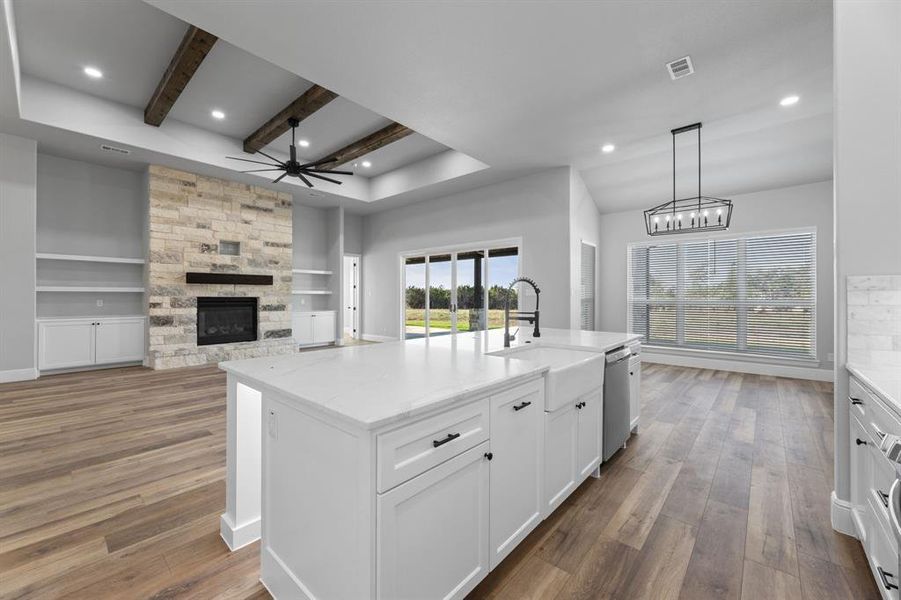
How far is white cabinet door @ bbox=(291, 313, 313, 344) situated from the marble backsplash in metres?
8.00

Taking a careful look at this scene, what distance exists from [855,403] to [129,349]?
8.13 meters

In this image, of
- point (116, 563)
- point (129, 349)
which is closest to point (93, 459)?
point (116, 563)

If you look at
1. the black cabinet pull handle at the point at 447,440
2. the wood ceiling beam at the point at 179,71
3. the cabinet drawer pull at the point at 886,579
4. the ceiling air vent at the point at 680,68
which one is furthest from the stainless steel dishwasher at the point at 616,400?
the wood ceiling beam at the point at 179,71

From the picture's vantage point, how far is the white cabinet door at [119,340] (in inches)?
221

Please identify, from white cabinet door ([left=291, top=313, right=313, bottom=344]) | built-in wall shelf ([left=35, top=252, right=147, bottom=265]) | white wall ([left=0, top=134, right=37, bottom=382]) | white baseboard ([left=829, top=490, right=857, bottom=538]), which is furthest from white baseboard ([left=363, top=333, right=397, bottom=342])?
white baseboard ([left=829, top=490, right=857, bottom=538])

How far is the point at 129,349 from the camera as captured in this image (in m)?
5.89

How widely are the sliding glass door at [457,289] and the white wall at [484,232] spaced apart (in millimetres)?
285

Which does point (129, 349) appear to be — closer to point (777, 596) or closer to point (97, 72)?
point (97, 72)

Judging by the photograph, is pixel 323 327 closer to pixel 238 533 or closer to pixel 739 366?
pixel 238 533

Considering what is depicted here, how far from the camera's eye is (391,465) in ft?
3.70

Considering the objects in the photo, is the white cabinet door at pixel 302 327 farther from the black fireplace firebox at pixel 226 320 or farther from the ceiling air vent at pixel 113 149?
the ceiling air vent at pixel 113 149

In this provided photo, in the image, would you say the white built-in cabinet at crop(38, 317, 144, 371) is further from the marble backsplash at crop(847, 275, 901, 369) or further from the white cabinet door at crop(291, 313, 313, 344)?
the marble backsplash at crop(847, 275, 901, 369)

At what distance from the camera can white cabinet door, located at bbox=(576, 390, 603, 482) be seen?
7.57 feet

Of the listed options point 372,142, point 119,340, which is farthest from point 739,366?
point 119,340
